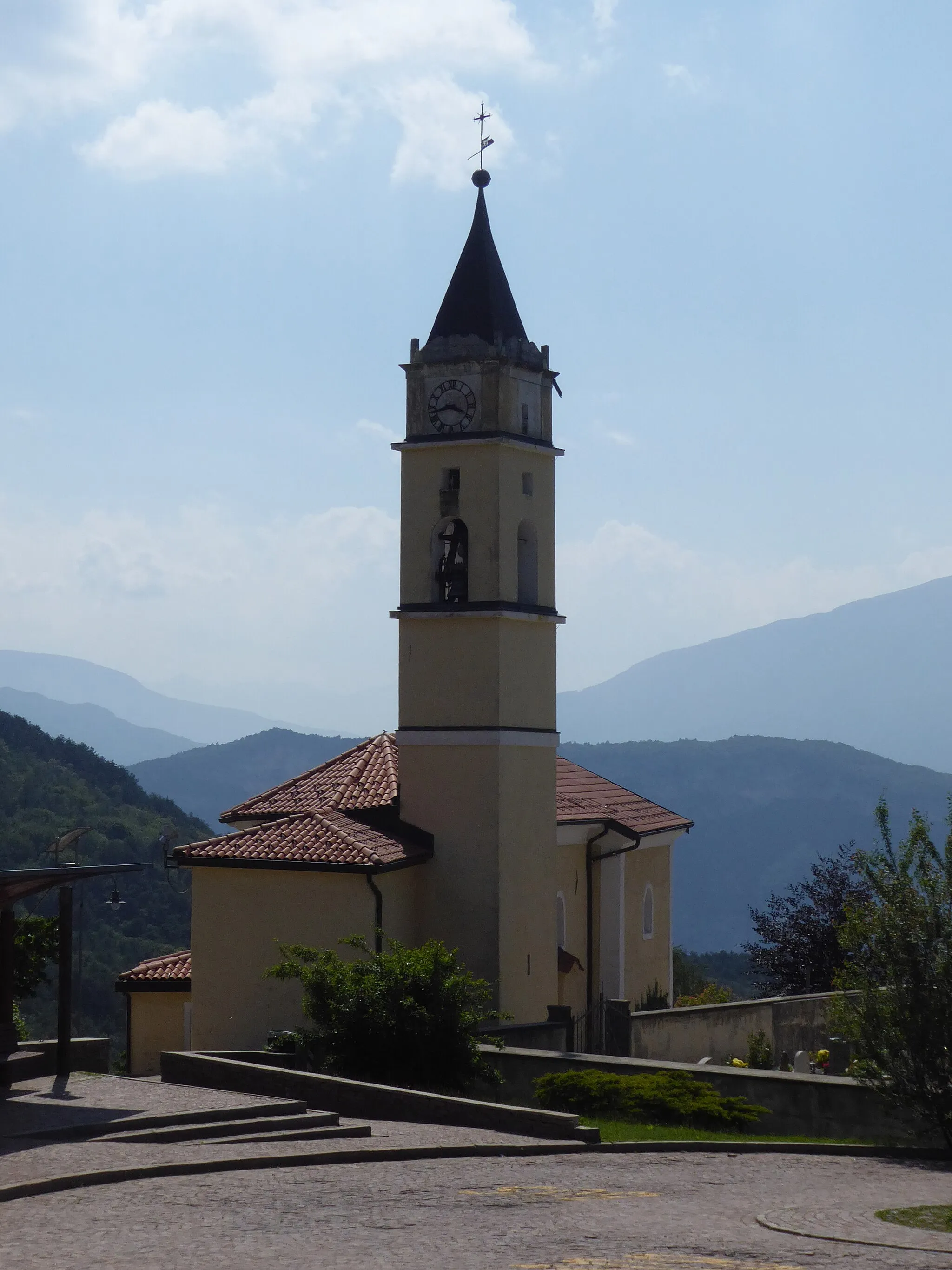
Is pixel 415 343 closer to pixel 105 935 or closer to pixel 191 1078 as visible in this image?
pixel 191 1078

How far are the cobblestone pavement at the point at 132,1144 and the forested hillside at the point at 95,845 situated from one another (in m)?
31.7

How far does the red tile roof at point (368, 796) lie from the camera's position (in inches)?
1123

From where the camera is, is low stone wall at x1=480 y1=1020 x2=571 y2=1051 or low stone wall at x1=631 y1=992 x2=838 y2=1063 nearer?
low stone wall at x1=480 y1=1020 x2=571 y2=1051

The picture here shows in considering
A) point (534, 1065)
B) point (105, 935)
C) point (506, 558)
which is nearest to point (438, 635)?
point (506, 558)

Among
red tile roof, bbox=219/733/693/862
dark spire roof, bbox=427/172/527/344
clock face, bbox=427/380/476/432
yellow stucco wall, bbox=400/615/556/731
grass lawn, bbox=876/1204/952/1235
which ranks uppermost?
dark spire roof, bbox=427/172/527/344

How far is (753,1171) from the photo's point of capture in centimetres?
Answer: 1457

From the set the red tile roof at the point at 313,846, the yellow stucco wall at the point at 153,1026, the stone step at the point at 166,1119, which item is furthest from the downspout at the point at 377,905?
the stone step at the point at 166,1119

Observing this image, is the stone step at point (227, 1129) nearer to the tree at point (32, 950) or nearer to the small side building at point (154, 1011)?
the tree at point (32, 950)

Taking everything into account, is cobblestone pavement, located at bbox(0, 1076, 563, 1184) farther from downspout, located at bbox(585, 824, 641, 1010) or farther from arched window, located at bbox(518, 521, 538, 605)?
downspout, located at bbox(585, 824, 641, 1010)

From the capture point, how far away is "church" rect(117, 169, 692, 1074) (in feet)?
85.9

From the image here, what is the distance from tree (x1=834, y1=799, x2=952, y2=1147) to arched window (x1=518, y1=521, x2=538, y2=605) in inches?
496

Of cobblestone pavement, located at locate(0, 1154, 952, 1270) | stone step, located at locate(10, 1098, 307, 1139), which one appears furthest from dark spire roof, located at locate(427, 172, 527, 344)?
cobblestone pavement, located at locate(0, 1154, 952, 1270)

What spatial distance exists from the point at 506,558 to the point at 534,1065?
1036 cm

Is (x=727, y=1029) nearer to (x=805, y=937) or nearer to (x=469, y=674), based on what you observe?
(x=469, y=674)
